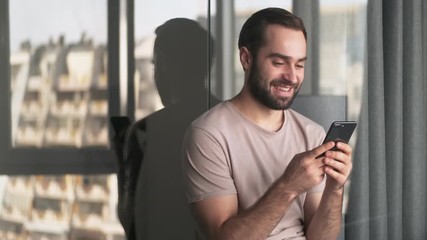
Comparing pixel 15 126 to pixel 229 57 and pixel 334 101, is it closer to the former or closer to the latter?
pixel 229 57

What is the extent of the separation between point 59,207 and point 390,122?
779 mm

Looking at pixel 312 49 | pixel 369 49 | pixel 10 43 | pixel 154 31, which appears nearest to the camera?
pixel 10 43

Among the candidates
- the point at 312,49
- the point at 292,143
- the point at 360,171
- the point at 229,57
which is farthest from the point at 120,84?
the point at 360,171

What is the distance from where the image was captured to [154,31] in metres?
1.10

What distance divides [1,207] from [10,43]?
0.88 ft

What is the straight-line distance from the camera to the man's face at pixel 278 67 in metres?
1.06

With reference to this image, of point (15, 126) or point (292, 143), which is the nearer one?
point (15, 126)

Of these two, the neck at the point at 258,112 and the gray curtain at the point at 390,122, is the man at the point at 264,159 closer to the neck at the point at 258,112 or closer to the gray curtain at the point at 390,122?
the neck at the point at 258,112

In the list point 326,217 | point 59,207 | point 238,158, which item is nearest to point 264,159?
point 238,158

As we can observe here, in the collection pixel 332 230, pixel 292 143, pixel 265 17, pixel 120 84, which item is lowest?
pixel 332 230

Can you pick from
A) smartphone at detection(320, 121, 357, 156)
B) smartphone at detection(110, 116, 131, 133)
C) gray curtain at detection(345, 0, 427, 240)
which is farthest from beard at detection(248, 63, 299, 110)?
gray curtain at detection(345, 0, 427, 240)

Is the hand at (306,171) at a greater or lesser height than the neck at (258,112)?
lesser

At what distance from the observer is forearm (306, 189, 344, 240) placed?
3.59ft

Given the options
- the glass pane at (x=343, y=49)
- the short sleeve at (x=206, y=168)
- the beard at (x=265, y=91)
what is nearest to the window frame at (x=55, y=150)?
the short sleeve at (x=206, y=168)
